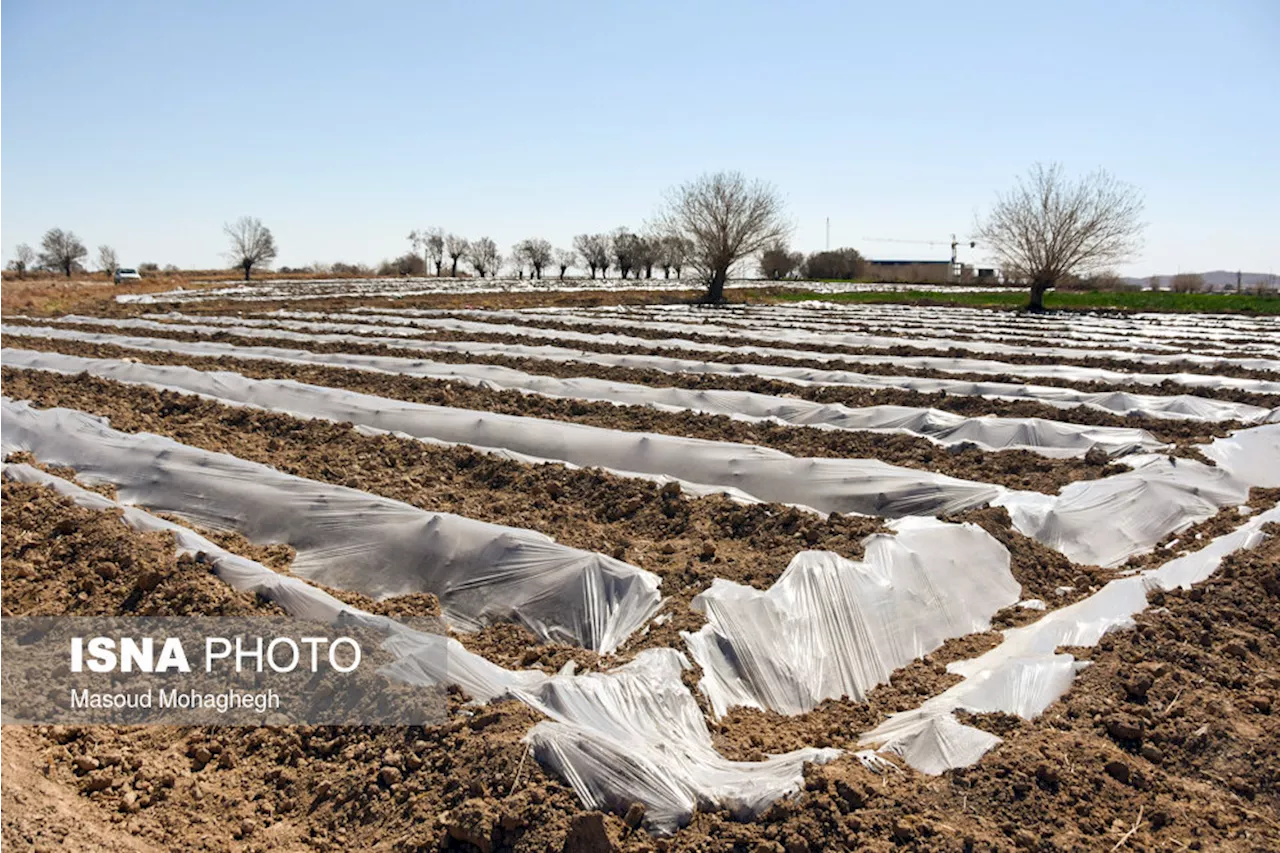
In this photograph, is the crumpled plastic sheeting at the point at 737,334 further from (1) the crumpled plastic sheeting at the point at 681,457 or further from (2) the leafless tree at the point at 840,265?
(2) the leafless tree at the point at 840,265

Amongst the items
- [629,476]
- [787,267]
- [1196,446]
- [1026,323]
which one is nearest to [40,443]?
[629,476]

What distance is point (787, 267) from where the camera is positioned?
58.3 m

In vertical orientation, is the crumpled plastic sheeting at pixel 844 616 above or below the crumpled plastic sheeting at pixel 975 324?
below

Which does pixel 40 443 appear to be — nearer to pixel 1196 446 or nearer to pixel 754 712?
pixel 754 712

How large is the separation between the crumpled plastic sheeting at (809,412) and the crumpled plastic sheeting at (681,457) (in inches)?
68.2

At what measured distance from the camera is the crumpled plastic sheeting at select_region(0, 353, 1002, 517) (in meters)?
5.67

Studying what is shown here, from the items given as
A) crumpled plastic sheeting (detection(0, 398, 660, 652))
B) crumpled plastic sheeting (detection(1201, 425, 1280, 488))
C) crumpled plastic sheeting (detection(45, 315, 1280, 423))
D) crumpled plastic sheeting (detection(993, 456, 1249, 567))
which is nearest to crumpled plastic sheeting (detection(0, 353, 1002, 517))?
crumpled plastic sheeting (detection(993, 456, 1249, 567))

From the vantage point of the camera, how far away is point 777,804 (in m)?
2.58

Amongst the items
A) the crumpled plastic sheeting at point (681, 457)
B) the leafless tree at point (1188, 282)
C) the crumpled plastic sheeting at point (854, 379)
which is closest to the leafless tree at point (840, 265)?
the leafless tree at point (1188, 282)

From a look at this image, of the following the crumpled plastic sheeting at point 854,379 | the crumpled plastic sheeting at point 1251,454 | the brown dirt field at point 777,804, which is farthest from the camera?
the crumpled plastic sheeting at point 854,379

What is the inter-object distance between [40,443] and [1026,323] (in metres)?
20.0

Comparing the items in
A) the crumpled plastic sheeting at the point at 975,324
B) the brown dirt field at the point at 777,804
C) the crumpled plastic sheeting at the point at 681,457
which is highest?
the crumpled plastic sheeting at the point at 975,324

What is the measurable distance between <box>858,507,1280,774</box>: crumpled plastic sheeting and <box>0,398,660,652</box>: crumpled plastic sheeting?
1381mm

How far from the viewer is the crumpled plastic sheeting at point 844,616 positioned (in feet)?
11.9
